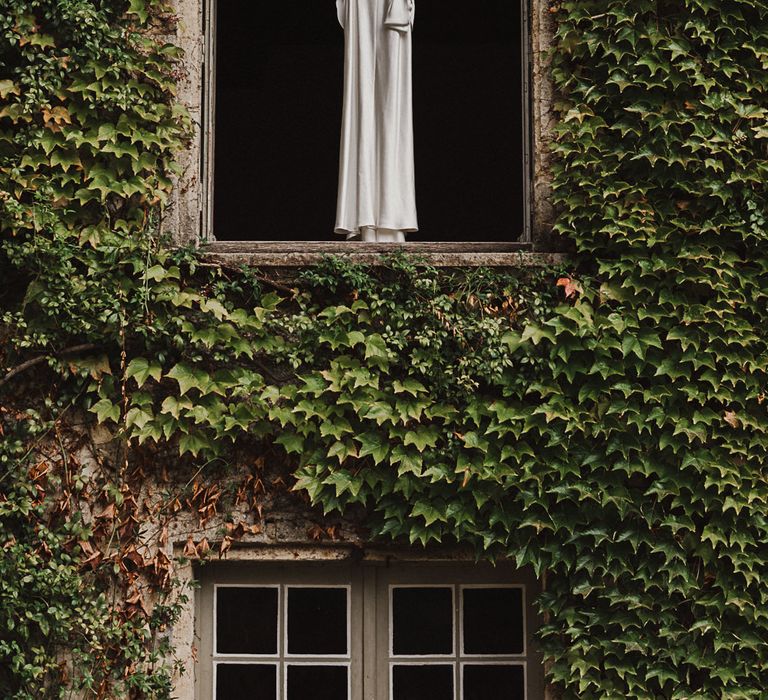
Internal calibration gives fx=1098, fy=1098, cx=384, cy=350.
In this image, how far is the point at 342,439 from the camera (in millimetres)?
5023

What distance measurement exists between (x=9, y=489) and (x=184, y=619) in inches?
39.3

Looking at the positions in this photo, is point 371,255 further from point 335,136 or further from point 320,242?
point 335,136

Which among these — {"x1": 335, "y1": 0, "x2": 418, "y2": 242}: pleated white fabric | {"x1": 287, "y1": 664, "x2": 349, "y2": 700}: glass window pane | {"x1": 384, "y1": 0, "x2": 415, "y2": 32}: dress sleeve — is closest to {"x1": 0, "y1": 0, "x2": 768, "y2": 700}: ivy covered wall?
{"x1": 335, "y1": 0, "x2": 418, "y2": 242}: pleated white fabric

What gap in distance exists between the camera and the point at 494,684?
5.23 meters

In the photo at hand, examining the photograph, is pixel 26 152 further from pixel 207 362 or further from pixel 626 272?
pixel 626 272

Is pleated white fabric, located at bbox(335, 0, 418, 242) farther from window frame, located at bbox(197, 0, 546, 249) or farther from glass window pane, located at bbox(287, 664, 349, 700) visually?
glass window pane, located at bbox(287, 664, 349, 700)

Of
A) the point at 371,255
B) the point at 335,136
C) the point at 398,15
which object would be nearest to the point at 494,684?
the point at 371,255

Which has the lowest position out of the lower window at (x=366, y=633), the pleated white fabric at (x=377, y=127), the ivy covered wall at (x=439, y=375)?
the lower window at (x=366, y=633)

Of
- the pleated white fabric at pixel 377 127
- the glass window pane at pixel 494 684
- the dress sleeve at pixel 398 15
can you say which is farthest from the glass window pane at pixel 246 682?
the dress sleeve at pixel 398 15

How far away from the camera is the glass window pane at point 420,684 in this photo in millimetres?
5215

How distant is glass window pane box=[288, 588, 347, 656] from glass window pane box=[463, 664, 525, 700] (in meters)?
0.61

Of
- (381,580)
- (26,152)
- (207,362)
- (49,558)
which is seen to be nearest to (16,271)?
(26,152)

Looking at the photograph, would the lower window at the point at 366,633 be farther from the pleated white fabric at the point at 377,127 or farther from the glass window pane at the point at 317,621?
the pleated white fabric at the point at 377,127

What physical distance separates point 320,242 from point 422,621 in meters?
1.88
